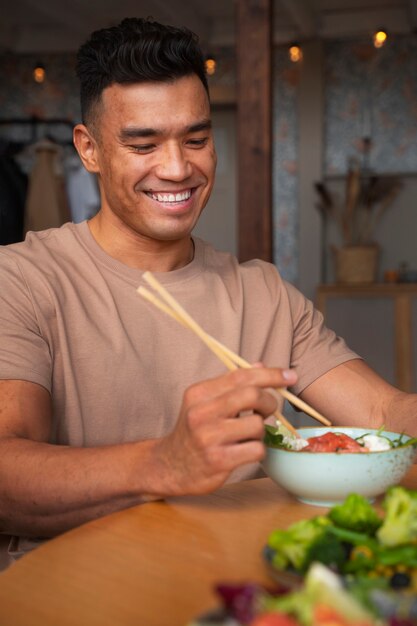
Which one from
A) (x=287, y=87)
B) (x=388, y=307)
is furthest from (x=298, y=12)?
(x=388, y=307)

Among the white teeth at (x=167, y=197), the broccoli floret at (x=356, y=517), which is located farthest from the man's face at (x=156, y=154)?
the broccoli floret at (x=356, y=517)

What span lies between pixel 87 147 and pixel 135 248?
10.2 inches

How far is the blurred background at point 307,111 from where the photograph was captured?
6.80 metres

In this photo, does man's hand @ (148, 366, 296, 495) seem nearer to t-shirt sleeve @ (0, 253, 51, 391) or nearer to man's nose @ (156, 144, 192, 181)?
t-shirt sleeve @ (0, 253, 51, 391)

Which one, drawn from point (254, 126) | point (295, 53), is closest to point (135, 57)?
point (254, 126)

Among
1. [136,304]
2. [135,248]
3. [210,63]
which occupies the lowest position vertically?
[136,304]

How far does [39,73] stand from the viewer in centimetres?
743

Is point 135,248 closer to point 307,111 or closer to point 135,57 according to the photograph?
point 135,57

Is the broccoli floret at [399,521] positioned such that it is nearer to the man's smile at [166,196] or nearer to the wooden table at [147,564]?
the wooden table at [147,564]

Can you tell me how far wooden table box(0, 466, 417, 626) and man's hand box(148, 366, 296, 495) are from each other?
0.09m

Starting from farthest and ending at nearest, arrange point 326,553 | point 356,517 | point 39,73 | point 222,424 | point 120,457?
point 39,73 < point 120,457 < point 222,424 < point 356,517 < point 326,553

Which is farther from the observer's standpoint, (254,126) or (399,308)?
(399,308)

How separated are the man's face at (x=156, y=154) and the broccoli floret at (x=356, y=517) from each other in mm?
904

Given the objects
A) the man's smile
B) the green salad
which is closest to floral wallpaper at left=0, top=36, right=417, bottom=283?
the man's smile
